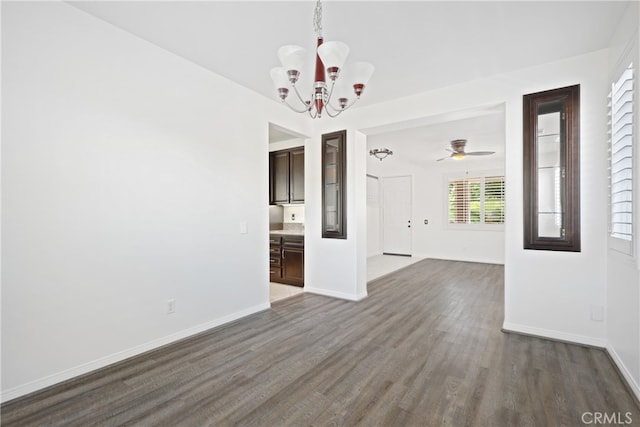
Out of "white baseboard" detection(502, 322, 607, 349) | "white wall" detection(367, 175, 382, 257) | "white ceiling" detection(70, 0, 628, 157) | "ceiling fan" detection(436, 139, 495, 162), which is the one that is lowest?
"white baseboard" detection(502, 322, 607, 349)

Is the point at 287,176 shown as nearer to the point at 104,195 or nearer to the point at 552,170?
the point at 104,195

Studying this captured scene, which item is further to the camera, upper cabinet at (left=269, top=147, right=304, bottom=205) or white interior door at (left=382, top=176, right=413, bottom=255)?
white interior door at (left=382, top=176, right=413, bottom=255)

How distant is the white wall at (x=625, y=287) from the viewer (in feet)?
6.73

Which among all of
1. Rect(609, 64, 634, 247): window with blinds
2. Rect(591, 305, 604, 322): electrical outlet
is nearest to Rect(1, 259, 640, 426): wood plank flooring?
Rect(591, 305, 604, 322): electrical outlet

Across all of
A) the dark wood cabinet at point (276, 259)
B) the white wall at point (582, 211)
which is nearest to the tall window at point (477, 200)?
the white wall at point (582, 211)

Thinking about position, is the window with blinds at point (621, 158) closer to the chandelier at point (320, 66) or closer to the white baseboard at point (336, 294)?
the chandelier at point (320, 66)

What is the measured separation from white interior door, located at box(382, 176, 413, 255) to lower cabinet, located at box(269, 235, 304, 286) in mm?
4729

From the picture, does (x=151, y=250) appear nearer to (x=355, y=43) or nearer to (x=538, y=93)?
(x=355, y=43)

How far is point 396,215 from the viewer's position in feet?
29.7

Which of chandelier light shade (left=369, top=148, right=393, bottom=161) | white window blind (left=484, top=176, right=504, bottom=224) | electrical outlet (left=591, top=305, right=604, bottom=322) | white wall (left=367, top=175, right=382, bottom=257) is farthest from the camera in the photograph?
white wall (left=367, top=175, right=382, bottom=257)

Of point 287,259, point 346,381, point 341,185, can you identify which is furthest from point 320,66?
point 287,259

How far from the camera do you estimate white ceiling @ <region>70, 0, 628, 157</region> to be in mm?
2230

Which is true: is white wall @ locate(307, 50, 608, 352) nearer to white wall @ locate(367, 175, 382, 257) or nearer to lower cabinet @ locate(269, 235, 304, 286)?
lower cabinet @ locate(269, 235, 304, 286)

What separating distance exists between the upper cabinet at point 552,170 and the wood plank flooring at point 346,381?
1043 millimetres
